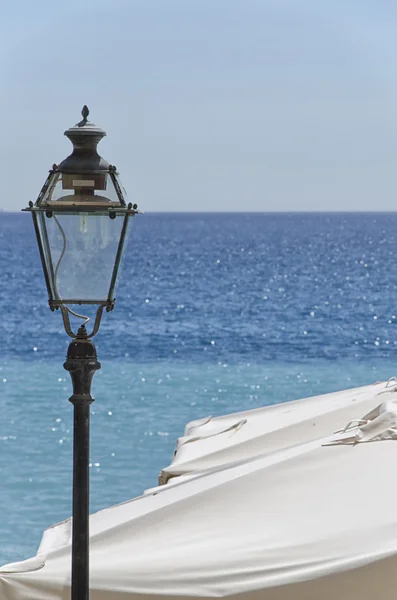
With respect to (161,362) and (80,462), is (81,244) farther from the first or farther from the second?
(161,362)

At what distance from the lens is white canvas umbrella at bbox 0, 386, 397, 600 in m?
4.67

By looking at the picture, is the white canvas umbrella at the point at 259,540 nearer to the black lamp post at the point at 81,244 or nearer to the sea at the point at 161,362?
the black lamp post at the point at 81,244

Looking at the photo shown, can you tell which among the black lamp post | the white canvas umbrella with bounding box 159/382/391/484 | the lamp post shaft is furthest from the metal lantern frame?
the white canvas umbrella with bounding box 159/382/391/484

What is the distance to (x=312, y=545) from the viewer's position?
4781mm

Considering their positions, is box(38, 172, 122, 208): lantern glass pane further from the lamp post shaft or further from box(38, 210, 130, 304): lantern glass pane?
the lamp post shaft

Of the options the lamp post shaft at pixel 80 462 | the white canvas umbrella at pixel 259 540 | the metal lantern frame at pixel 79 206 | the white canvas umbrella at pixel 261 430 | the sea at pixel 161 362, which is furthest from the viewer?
the sea at pixel 161 362

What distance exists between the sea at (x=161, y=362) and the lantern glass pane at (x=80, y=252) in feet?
21.6

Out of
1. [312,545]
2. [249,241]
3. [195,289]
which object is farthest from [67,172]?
[249,241]

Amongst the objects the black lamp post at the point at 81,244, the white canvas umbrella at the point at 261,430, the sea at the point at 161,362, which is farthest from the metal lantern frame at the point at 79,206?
the sea at the point at 161,362

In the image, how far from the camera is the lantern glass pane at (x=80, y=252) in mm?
4164

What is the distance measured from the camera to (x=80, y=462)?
4.31 m

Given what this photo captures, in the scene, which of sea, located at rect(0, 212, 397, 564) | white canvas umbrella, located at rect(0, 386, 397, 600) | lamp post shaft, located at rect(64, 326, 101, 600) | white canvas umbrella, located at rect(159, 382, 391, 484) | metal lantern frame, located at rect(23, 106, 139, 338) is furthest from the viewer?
sea, located at rect(0, 212, 397, 564)

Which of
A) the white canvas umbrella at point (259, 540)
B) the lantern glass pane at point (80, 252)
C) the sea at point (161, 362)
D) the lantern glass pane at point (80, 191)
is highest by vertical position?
the sea at point (161, 362)

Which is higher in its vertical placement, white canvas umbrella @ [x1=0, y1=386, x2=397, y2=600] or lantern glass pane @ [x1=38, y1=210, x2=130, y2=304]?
lantern glass pane @ [x1=38, y1=210, x2=130, y2=304]
